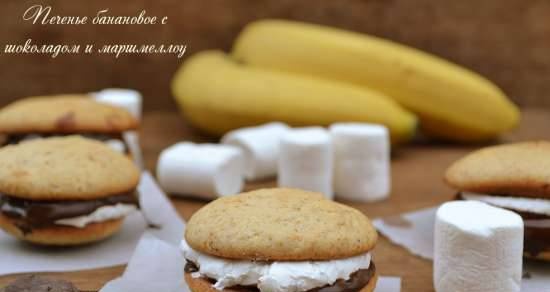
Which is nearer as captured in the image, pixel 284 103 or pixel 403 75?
pixel 284 103

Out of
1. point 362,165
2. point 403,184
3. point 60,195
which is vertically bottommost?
point 403,184

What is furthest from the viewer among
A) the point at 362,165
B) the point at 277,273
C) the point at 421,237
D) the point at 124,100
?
the point at 124,100

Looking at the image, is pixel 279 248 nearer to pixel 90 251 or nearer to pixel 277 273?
pixel 277 273

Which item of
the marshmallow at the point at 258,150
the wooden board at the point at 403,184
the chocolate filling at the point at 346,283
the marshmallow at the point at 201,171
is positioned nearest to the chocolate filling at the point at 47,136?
the marshmallow at the point at 201,171

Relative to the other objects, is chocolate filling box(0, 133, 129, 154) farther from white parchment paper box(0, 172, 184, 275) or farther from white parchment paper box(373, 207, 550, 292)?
white parchment paper box(373, 207, 550, 292)

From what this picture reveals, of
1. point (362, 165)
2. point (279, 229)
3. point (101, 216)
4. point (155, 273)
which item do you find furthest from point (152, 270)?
point (362, 165)

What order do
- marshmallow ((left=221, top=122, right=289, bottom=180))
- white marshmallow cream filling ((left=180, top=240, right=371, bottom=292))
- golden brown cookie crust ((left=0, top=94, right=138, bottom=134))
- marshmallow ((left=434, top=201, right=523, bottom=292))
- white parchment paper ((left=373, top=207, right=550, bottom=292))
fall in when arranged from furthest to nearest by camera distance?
marshmallow ((left=221, top=122, right=289, bottom=180))
golden brown cookie crust ((left=0, top=94, right=138, bottom=134))
white parchment paper ((left=373, top=207, right=550, bottom=292))
marshmallow ((left=434, top=201, right=523, bottom=292))
white marshmallow cream filling ((left=180, top=240, right=371, bottom=292))

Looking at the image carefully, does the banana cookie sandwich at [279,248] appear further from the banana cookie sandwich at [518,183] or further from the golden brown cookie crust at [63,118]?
the golden brown cookie crust at [63,118]

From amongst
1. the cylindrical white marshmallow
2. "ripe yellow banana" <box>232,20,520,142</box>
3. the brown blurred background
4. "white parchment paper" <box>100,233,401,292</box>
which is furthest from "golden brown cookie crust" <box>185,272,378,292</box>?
the brown blurred background
